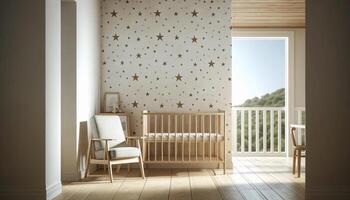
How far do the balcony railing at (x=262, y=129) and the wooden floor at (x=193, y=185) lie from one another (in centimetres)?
186

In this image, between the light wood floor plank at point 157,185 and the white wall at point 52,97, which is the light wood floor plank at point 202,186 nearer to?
the light wood floor plank at point 157,185

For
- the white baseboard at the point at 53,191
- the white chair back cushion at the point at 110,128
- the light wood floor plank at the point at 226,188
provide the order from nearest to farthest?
the white baseboard at the point at 53,191 < the light wood floor plank at the point at 226,188 < the white chair back cushion at the point at 110,128

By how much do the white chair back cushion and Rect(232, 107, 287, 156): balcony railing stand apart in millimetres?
3035

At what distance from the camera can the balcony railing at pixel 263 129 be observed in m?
8.52

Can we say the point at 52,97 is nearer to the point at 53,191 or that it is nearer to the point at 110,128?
the point at 53,191

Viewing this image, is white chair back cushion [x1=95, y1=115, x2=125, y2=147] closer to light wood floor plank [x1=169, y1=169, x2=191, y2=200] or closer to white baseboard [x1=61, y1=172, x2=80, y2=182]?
white baseboard [x1=61, y1=172, x2=80, y2=182]

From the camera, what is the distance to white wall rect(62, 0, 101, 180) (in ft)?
18.3

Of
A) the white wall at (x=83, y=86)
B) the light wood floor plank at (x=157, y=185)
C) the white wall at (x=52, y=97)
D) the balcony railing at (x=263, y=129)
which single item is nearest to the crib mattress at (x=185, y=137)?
the light wood floor plank at (x=157, y=185)

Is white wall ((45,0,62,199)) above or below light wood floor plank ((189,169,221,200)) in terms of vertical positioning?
above

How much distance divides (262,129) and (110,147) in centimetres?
393
